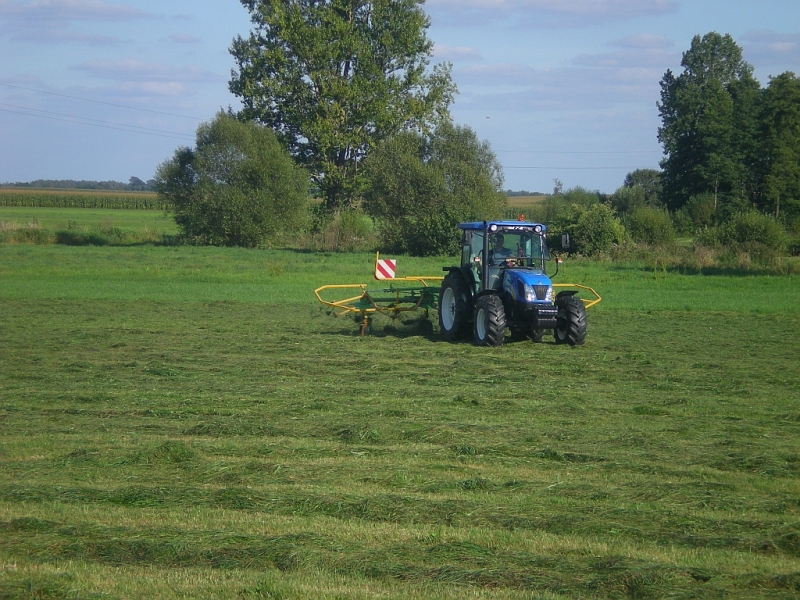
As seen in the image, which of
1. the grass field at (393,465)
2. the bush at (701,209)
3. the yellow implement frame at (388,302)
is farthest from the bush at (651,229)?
the yellow implement frame at (388,302)

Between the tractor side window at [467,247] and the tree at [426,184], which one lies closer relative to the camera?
the tractor side window at [467,247]

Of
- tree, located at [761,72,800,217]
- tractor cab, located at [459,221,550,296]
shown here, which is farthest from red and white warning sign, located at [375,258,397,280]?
tree, located at [761,72,800,217]

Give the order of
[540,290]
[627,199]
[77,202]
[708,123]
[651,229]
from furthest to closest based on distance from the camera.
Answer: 1. [77,202]
2. [627,199]
3. [708,123]
4. [651,229]
5. [540,290]

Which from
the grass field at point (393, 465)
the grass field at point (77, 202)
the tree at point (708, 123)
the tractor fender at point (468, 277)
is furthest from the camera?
the grass field at point (77, 202)

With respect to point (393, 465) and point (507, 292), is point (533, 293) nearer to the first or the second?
point (507, 292)

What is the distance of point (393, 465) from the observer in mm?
7250

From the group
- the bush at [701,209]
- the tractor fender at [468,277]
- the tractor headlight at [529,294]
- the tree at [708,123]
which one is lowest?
the tractor headlight at [529,294]

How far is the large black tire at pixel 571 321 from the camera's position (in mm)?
14273

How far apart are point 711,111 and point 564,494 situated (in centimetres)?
5231

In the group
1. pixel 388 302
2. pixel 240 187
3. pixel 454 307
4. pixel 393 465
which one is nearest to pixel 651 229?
pixel 240 187

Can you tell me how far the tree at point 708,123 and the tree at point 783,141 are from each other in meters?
2.20

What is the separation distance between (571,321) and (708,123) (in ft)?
145

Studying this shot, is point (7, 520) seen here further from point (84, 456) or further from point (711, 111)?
point (711, 111)

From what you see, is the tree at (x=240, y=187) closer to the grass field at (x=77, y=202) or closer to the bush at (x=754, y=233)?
the bush at (x=754, y=233)
